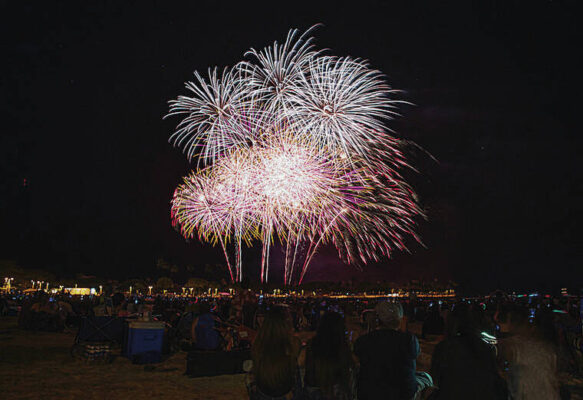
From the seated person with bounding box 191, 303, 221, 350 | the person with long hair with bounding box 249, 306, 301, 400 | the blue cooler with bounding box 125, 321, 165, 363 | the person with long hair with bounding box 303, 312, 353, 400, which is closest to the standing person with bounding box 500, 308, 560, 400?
the person with long hair with bounding box 303, 312, 353, 400

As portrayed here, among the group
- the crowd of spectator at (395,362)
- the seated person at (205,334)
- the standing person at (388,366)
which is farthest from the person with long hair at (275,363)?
the seated person at (205,334)

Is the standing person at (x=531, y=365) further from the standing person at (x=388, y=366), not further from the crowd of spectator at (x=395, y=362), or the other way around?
the standing person at (x=388, y=366)

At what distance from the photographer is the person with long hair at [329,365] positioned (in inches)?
154

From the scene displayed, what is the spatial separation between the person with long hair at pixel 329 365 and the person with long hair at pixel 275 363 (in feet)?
0.45

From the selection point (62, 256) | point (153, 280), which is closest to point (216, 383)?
point (62, 256)

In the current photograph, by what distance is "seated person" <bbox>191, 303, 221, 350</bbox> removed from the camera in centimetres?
1055

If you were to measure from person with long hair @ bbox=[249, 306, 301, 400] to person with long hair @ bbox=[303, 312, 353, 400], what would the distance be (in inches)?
5.4

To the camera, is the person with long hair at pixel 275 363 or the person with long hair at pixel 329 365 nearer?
the person with long hair at pixel 329 365

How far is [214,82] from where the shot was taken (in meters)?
24.1

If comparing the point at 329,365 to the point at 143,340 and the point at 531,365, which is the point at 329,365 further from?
the point at 143,340

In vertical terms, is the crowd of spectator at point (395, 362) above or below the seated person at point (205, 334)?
above

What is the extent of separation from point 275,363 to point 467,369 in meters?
1.53

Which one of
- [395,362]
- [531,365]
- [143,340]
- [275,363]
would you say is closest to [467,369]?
[395,362]

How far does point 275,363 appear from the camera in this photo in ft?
13.3
